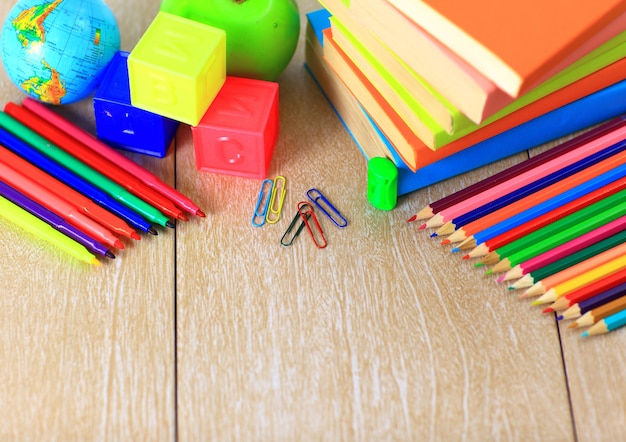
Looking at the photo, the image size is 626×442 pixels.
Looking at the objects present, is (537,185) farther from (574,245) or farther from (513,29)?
(513,29)

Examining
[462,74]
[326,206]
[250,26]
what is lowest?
[326,206]

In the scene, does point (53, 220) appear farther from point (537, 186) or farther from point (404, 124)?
point (537, 186)

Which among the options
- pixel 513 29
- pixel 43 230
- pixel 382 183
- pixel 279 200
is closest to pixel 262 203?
pixel 279 200

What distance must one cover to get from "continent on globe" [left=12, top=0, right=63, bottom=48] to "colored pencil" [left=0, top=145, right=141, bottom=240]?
0.14 metres

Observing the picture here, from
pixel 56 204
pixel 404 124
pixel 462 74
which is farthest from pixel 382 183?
pixel 56 204

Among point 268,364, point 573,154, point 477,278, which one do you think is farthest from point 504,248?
point 268,364

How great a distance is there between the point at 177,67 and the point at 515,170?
433 mm

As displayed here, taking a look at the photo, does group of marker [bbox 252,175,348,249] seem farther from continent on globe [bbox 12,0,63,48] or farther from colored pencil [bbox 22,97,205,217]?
continent on globe [bbox 12,0,63,48]

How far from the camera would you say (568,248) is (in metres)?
0.91

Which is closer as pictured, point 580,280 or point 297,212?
point 580,280

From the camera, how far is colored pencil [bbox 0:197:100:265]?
921 millimetres

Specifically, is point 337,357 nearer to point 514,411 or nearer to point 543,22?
point 514,411

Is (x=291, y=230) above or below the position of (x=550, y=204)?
below

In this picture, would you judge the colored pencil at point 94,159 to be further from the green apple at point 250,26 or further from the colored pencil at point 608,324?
the colored pencil at point 608,324
